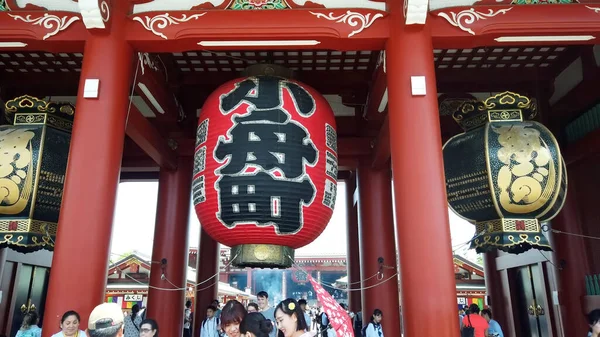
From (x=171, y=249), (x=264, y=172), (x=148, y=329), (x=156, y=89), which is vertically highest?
(x=156, y=89)

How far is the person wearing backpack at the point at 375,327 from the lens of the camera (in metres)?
6.62

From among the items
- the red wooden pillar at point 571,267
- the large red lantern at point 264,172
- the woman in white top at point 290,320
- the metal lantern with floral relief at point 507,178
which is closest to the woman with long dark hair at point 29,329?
the large red lantern at point 264,172

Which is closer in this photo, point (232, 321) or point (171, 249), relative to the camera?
point (232, 321)

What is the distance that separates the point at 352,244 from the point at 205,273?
3.38 meters

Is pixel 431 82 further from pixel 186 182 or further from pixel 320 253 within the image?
pixel 320 253

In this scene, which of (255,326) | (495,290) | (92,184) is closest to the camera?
(255,326)

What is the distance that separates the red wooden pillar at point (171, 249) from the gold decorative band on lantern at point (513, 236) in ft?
15.8

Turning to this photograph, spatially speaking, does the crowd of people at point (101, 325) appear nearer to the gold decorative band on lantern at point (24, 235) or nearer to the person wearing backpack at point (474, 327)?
the gold decorative band on lantern at point (24, 235)

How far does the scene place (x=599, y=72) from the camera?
6625 mm

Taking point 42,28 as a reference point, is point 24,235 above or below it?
below

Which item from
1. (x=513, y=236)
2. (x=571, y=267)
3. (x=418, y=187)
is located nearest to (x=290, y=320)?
(x=418, y=187)

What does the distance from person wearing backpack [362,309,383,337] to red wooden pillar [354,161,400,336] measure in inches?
15.4

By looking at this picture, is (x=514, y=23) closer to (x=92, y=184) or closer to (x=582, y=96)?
(x=582, y=96)

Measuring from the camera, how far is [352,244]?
10727mm
